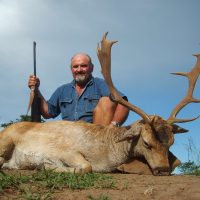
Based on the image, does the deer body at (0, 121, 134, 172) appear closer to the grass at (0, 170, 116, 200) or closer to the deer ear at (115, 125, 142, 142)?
the deer ear at (115, 125, 142, 142)

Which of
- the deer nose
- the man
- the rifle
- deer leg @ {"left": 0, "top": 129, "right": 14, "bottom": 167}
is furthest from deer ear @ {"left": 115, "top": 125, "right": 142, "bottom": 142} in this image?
the rifle

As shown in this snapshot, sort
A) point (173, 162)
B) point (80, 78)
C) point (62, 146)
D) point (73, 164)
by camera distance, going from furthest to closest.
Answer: point (80, 78)
point (62, 146)
point (173, 162)
point (73, 164)

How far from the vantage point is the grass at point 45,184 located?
15.2 ft

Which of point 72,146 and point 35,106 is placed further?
point 35,106

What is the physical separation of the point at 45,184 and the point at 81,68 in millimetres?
5304

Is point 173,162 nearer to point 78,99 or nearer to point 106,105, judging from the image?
point 106,105

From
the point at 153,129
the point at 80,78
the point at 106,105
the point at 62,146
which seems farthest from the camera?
the point at 80,78

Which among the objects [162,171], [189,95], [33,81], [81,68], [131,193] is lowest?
[162,171]

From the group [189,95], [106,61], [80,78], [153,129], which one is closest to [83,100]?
[80,78]

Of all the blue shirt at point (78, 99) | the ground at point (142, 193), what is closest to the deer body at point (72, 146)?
the blue shirt at point (78, 99)

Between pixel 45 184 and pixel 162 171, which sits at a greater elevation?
pixel 45 184

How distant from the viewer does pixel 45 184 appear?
5027 millimetres

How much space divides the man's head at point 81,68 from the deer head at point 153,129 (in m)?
2.13

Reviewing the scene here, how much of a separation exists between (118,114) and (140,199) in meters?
4.15
